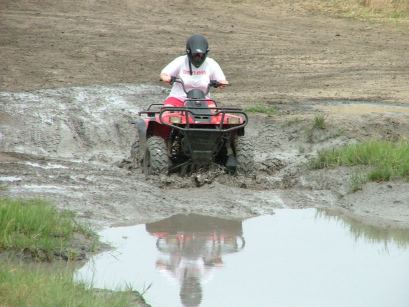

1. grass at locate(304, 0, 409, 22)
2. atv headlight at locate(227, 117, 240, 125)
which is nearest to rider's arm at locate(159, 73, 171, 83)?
atv headlight at locate(227, 117, 240, 125)

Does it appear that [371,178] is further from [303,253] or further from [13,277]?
[13,277]

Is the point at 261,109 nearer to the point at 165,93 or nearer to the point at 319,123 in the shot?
the point at 319,123

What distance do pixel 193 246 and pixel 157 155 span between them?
2614 millimetres

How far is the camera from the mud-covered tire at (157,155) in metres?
12.6

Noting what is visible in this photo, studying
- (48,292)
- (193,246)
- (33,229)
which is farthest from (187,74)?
(48,292)

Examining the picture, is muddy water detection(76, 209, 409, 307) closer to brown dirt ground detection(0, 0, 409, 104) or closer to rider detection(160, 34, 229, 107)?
rider detection(160, 34, 229, 107)

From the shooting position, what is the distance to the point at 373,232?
11.0 meters

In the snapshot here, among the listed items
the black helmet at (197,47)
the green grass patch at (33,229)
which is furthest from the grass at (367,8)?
the green grass patch at (33,229)

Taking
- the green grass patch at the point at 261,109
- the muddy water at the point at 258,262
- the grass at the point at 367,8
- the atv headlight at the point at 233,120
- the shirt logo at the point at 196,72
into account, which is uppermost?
the grass at the point at 367,8

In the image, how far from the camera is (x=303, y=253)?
9945mm

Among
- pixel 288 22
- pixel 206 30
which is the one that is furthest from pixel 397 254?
pixel 288 22

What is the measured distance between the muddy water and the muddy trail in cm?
42

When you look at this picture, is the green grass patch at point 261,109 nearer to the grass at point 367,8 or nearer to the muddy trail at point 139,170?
the muddy trail at point 139,170

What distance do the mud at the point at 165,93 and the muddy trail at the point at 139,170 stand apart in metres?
0.02
